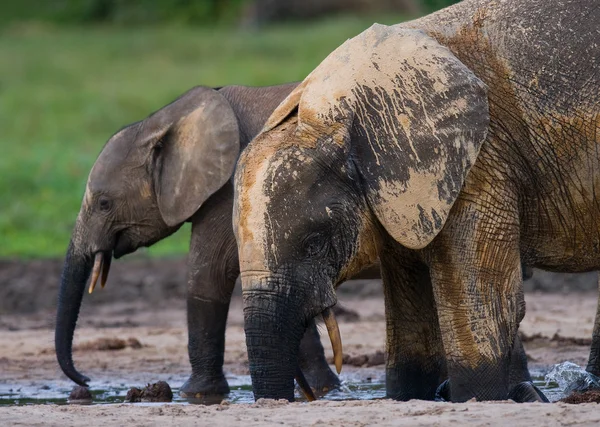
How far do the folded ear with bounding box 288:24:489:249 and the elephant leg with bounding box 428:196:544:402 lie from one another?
0.17 meters

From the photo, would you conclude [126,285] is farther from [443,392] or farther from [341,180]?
[341,180]

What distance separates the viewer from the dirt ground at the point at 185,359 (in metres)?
5.03

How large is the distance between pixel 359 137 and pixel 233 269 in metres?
2.54

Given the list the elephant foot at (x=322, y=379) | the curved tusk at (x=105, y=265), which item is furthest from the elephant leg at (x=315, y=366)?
the curved tusk at (x=105, y=265)

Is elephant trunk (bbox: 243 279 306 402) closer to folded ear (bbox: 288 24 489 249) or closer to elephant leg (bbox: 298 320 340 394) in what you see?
folded ear (bbox: 288 24 489 249)

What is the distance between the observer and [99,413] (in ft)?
17.9

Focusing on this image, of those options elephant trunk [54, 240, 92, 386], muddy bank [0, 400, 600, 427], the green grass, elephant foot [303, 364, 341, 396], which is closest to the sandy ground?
muddy bank [0, 400, 600, 427]

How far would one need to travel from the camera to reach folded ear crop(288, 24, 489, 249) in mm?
5582

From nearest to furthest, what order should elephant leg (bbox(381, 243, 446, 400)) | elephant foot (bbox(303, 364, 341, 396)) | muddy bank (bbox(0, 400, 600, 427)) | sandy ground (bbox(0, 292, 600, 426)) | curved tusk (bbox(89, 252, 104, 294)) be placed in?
muddy bank (bbox(0, 400, 600, 427)) → sandy ground (bbox(0, 292, 600, 426)) → elephant leg (bbox(381, 243, 446, 400)) → elephant foot (bbox(303, 364, 341, 396)) → curved tusk (bbox(89, 252, 104, 294))

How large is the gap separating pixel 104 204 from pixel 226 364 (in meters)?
1.62

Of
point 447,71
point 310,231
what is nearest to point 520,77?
point 447,71

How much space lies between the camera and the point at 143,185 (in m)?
8.37

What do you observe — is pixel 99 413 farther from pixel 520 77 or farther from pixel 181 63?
pixel 181 63

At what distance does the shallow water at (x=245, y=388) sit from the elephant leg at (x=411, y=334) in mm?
841
